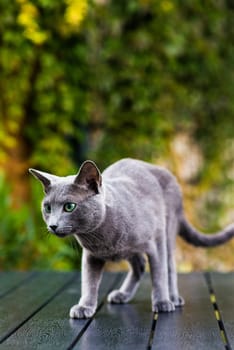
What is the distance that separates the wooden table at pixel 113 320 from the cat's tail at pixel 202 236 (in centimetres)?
23

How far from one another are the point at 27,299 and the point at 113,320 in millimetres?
606

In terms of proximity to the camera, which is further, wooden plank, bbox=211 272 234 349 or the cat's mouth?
wooden plank, bbox=211 272 234 349

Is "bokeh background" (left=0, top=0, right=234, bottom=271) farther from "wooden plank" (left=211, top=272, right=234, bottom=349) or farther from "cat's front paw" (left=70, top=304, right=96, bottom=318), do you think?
"cat's front paw" (left=70, top=304, right=96, bottom=318)

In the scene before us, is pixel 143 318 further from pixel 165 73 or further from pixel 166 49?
pixel 165 73

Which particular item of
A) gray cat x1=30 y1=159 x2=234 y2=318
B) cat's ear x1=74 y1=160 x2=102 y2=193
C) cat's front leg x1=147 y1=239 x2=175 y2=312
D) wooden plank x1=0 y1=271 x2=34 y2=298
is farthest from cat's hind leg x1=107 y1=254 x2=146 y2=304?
cat's ear x1=74 y1=160 x2=102 y2=193

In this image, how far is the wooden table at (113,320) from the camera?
221 cm

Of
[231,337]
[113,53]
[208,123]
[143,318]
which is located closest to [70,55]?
[113,53]

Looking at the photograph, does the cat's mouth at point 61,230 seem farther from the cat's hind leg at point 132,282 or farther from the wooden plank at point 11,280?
the wooden plank at point 11,280

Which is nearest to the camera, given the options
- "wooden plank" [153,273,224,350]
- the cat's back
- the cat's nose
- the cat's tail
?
"wooden plank" [153,273,224,350]

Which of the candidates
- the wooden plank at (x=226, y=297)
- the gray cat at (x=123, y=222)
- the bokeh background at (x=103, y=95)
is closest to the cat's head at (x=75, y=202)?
the gray cat at (x=123, y=222)

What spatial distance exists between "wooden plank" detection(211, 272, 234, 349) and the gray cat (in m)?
0.19

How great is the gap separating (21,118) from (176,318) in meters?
2.69

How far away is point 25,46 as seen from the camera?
4.38 m

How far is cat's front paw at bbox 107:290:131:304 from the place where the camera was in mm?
2926
